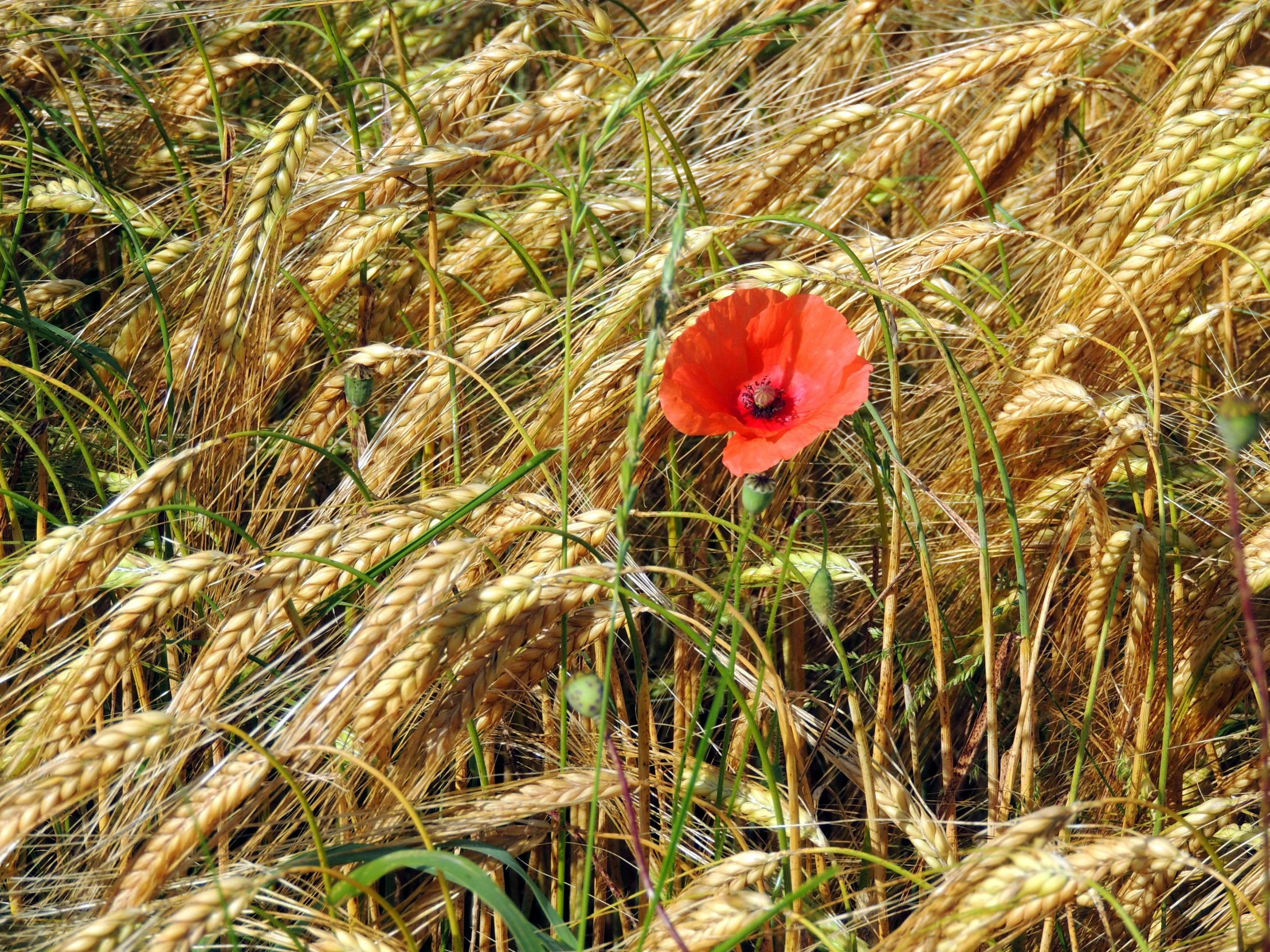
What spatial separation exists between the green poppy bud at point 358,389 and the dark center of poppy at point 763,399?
50 centimetres

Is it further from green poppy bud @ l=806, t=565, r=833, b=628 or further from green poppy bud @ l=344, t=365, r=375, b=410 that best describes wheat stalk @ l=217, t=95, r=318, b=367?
green poppy bud @ l=806, t=565, r=833, b=628

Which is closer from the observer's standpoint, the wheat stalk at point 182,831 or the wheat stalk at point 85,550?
the wheat stalk at point 182,831

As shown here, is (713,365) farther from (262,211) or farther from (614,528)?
(262,211)

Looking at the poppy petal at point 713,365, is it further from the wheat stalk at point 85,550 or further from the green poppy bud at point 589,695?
the wheat stalk at point 85,550

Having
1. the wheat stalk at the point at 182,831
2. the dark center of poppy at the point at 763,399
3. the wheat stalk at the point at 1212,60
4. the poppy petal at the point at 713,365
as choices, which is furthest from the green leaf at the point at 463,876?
the wheat stalk at the point at 1212,60

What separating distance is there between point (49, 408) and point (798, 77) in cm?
162

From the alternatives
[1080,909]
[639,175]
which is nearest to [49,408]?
[639,175]

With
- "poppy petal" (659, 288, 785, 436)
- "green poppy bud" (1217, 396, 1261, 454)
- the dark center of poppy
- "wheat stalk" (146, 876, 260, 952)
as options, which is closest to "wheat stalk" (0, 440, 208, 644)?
"wheat stalk" (146, 876, 260, 952)

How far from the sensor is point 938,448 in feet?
5.84

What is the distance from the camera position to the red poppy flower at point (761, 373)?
4.17ft

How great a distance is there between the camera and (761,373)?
4.64 ft

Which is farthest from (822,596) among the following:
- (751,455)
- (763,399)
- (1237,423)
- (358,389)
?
(358,389)

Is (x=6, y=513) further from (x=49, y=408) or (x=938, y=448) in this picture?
(x=938, y=448)

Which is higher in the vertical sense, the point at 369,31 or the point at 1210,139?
the point at 369,31
